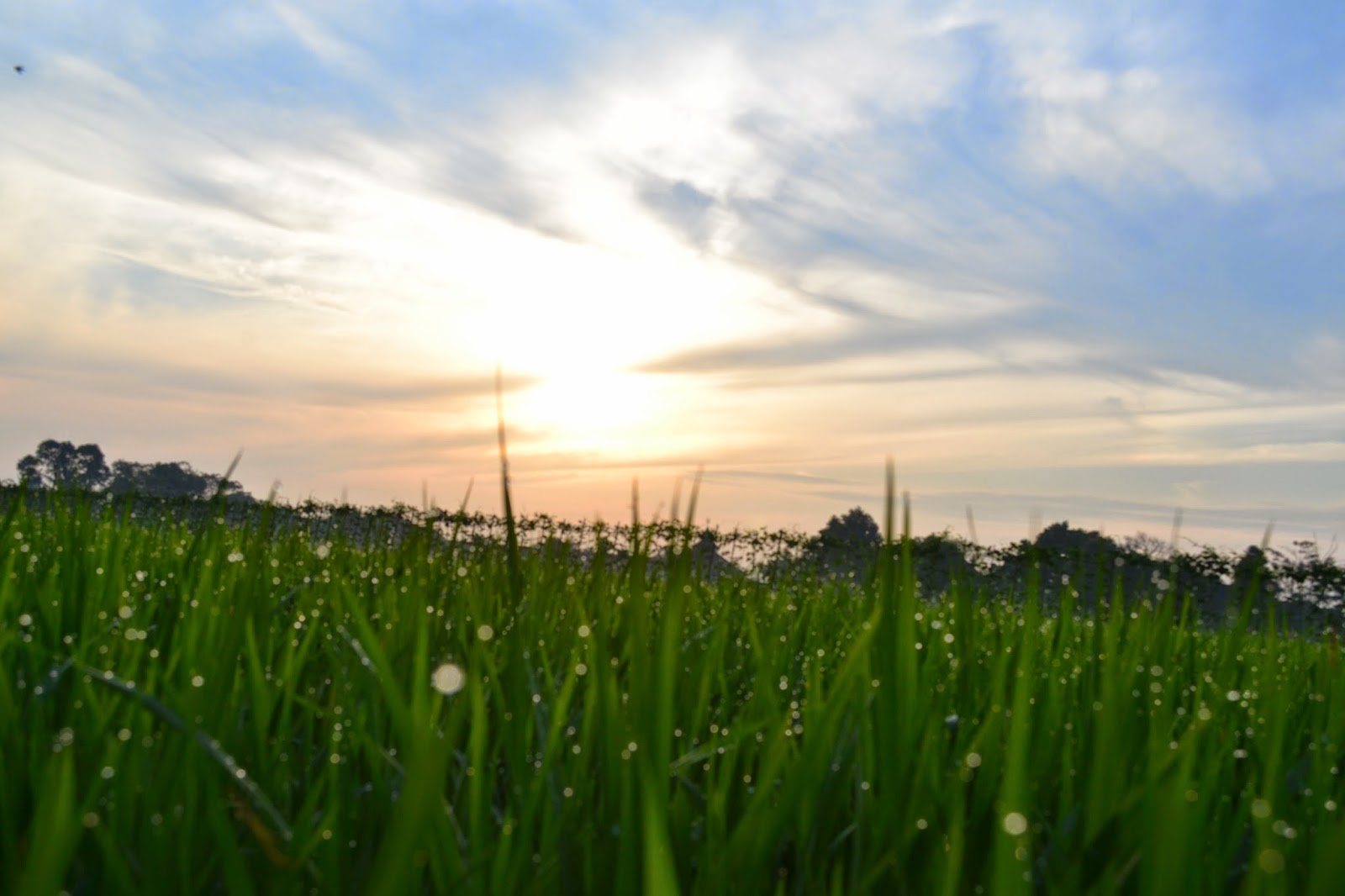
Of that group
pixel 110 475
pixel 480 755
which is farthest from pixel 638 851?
pixel 110 475

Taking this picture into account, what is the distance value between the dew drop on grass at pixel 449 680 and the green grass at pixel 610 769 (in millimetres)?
48

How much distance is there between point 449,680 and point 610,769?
0.68 metres

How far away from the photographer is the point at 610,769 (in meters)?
1.37

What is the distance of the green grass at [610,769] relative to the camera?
44.1 inches

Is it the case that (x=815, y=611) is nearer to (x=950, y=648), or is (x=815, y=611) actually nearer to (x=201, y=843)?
(x=950, y=648)

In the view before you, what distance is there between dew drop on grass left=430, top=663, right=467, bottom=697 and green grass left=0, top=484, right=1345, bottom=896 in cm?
5

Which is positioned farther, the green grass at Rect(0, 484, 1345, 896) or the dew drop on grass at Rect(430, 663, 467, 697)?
the dew drop on grass at Rect(430, 663, 467, 697)

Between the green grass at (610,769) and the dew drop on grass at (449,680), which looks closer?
the green grass at (610,769)

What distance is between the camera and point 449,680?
1.95m

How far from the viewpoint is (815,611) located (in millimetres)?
3467

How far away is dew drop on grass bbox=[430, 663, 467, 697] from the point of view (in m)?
1.87

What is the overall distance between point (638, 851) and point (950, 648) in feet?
7.93

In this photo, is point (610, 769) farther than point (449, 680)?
No

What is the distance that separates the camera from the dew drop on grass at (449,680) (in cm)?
187
